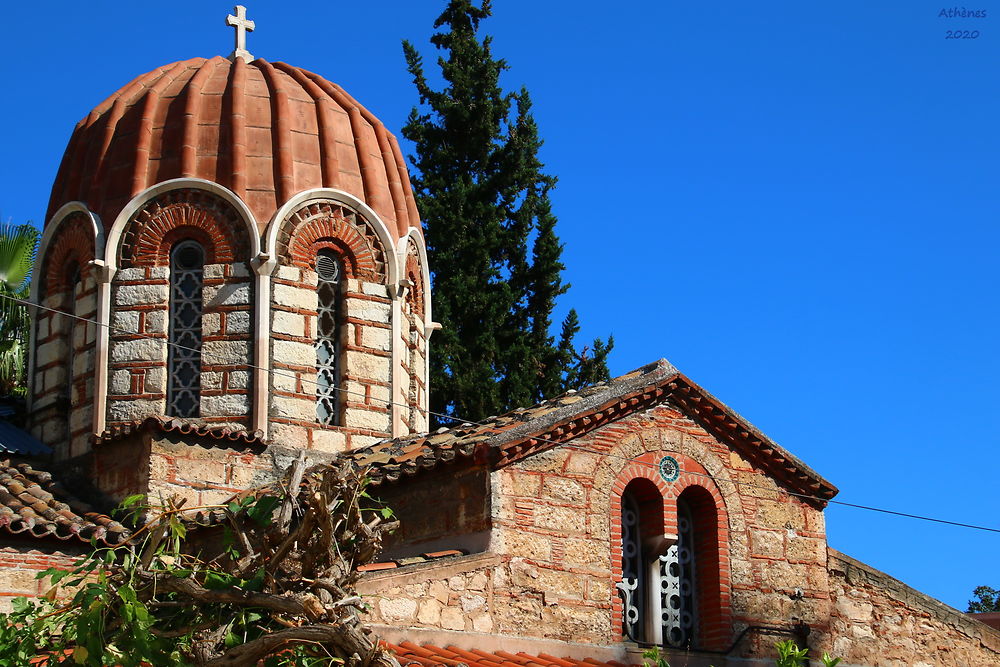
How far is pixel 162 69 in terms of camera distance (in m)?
18.1

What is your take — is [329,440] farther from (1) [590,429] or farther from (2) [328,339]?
(1) [590,429]

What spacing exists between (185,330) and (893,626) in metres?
7.76

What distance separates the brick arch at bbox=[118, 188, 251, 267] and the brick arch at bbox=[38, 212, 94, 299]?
0.60 m

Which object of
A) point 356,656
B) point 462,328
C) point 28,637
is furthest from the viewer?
point 462,328

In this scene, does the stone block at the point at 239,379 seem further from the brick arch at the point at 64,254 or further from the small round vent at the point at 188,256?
the brick arch at the point at 64,254

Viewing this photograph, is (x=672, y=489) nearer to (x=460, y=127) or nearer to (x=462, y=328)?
(x=462, y=328)

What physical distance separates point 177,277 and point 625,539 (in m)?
5.89

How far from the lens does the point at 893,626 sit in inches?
551

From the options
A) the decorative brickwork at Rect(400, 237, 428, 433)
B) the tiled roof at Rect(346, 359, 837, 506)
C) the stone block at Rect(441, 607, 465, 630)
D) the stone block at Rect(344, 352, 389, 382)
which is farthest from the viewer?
the decorative brickwork at Rect(400, 237, 428, 433)

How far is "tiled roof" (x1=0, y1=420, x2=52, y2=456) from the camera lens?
52.6 ft

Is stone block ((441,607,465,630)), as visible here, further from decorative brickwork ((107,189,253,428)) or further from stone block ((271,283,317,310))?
stone block ((271,283,317,310))

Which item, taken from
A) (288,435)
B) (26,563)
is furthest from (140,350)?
(26,563)

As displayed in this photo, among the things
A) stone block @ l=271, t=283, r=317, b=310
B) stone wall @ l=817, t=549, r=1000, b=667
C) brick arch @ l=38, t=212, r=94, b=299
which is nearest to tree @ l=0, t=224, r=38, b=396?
brick arch @ l=38, t=212, r=94, b=299

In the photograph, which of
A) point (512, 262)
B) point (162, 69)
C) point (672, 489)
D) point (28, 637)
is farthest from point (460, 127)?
point (28, 637)
